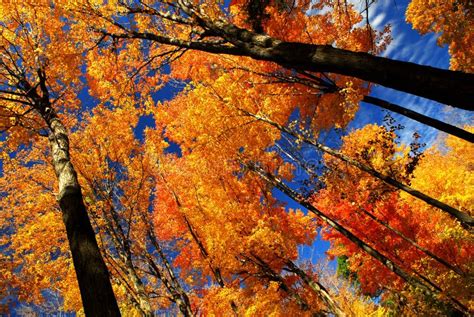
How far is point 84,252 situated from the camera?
3.59 meters

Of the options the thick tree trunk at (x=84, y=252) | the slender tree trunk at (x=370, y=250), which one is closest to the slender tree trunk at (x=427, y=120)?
the slender tree trunk at (x=370, y=250)

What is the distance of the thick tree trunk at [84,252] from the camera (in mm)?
3242

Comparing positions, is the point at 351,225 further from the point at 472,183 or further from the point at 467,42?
the point at 467,42

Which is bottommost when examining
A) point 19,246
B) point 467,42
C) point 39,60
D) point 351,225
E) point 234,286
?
point 234,286

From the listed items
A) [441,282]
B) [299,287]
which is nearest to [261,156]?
[299,287]

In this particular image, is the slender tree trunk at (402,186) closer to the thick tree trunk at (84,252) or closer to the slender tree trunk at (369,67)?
the slender tree trunk at (369,67)

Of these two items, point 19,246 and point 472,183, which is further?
point 472,183

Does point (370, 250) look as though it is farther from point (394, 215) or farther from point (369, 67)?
point (394, 215)

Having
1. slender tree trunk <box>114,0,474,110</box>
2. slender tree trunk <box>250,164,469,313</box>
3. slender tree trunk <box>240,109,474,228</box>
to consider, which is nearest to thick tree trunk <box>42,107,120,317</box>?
slender tree trunk <box>114,0,474,110</box>

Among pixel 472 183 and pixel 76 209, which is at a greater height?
pixel 472 183

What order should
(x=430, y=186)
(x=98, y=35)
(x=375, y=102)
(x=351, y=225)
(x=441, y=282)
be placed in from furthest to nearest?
(x=430, y=186)
(x=351, y=225)
(x=441, y=282)
(x=375, y=102)
(x=98, y=35)

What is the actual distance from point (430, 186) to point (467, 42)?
8067 millimetres

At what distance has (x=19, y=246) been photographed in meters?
11.9

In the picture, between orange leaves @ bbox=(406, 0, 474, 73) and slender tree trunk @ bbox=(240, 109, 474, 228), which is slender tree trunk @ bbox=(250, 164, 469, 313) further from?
orange leaves @ bbox=(406, 0, 474, 73)
